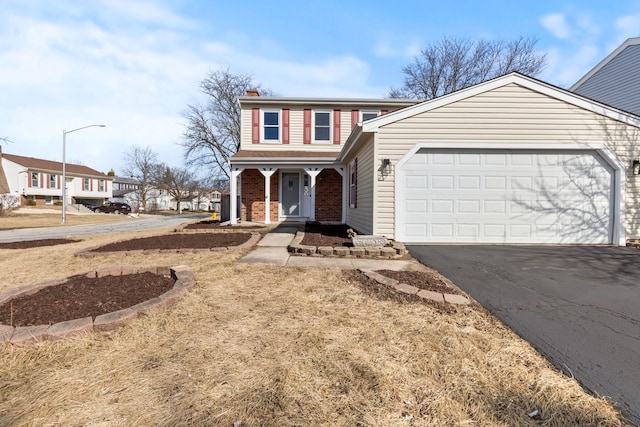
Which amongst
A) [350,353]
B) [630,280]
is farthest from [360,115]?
[350,353]

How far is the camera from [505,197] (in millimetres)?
6938

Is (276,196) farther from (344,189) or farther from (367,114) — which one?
(367,114)

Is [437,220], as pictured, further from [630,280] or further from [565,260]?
[630,280]

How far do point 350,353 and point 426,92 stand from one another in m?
27.0

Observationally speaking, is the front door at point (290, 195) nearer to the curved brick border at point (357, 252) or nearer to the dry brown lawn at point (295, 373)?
the curved brick border at point (357, 252)

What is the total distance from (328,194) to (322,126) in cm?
323

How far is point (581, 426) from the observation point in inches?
62.3

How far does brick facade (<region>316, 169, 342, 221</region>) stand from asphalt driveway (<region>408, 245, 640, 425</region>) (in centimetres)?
666

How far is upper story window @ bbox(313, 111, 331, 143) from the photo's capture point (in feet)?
44.6

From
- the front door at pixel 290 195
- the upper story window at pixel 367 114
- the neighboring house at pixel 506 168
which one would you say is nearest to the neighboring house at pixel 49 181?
the front door at pixel 290 195

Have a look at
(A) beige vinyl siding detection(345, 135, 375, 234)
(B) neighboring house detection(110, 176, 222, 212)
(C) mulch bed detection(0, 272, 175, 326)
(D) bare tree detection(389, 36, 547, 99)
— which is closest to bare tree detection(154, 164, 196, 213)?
(B) neighboring house detection(110, 176, 222, 212)

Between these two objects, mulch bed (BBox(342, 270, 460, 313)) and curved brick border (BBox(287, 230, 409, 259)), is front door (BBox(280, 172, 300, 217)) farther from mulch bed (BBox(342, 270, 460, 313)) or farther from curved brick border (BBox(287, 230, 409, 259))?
mulch bed (BBox(342, 270, 460, 313))

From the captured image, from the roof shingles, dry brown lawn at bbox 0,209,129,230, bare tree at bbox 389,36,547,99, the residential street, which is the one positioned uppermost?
bare tree at bbox 389,36,547,99

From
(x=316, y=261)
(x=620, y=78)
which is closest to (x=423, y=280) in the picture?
(x=316, y=261)
